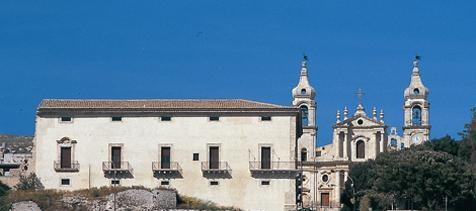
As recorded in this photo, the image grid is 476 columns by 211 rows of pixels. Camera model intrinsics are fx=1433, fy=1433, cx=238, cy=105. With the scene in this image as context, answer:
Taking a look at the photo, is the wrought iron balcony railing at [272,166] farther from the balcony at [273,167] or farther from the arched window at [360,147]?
the arched window at [360,147]

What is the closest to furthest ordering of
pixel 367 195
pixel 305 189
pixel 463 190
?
pixel 463 190 → pixel 367 195 → pixel 305 189

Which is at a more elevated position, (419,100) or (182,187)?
(419,100)

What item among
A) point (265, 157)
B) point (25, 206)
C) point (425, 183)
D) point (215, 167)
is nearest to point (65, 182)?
point (25, 206)

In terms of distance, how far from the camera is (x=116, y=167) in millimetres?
76250

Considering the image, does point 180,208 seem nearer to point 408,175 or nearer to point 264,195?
point 264,195

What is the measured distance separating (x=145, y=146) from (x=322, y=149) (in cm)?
6216

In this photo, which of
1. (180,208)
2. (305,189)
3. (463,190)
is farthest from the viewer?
(305,189)

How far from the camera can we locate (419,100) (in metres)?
133

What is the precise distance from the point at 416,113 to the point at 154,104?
60446mm

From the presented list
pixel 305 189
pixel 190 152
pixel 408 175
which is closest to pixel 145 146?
pixel 190 152

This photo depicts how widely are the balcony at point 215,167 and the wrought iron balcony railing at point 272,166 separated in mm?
1338

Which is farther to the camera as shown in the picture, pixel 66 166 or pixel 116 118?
pixel 116 118

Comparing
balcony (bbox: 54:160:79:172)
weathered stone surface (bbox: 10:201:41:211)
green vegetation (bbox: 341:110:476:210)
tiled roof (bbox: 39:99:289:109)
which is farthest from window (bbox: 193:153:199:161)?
green vegetation (bbox: 341:110:476:210)

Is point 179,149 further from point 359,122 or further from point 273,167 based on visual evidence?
point 359,122
